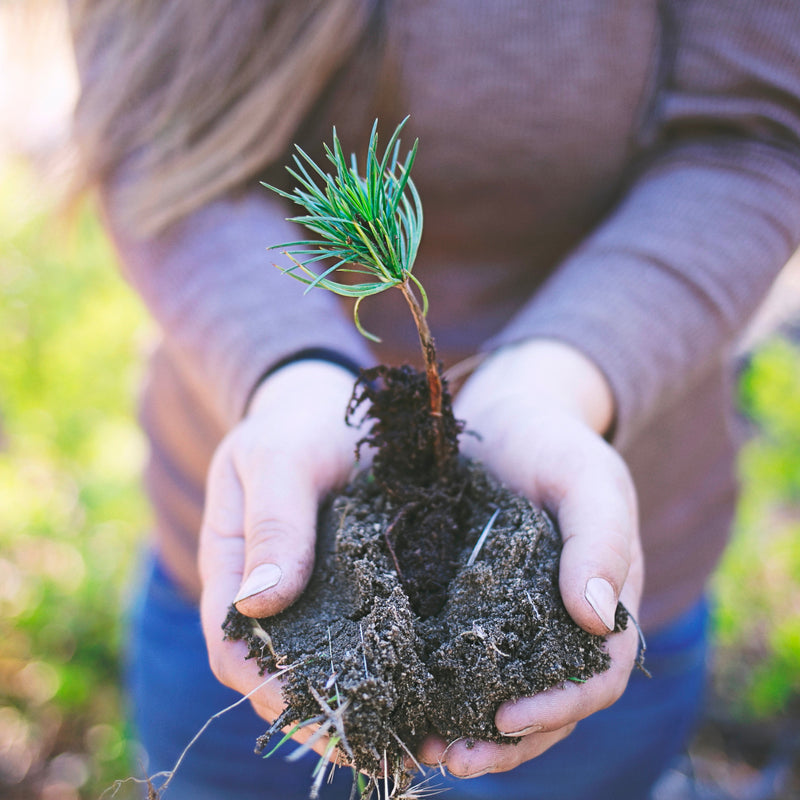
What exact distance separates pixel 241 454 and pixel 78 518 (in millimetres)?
2098

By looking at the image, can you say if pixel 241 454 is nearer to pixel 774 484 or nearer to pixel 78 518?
pixel 78 518

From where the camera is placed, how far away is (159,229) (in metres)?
1.17

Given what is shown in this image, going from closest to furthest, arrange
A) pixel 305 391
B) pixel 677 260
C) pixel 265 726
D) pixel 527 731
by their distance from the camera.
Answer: pixel 527 731, pixel 305 391, pixel 677 260, pixel 265 726

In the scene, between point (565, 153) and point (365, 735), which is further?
point (565, 153)

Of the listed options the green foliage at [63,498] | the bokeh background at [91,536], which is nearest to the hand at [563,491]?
the bokeh background at [91,536]

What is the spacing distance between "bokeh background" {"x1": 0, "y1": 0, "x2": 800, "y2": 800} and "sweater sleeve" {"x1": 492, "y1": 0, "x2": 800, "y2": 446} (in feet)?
2.68

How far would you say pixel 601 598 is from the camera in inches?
28.3

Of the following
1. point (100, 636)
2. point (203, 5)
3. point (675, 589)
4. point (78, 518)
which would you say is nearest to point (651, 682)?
point (675, 589)

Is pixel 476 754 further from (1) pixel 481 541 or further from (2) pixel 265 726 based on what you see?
(2) pixel 265 726

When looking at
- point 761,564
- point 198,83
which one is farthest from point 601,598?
point 761,564

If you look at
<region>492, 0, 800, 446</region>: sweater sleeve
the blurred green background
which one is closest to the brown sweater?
<region>492, 0, 800, 446</region>: sweater sleeve

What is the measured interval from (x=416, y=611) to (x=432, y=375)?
0.96ft

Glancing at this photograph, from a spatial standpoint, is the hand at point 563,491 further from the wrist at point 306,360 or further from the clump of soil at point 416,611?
the wrist at point 306,360

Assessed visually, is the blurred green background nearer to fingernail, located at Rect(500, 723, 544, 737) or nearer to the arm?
the arm
